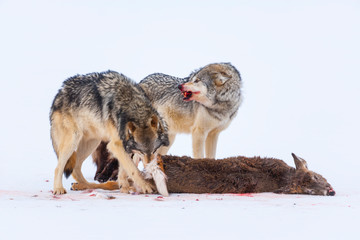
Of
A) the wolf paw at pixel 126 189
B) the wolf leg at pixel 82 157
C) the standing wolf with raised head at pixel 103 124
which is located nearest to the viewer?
the standing wolf with raised head at pixel 103 124

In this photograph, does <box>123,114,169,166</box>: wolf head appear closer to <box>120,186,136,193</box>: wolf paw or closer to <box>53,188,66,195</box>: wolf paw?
<box>120,186,136,193</box>: wolf paw

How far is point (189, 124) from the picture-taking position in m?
8.09

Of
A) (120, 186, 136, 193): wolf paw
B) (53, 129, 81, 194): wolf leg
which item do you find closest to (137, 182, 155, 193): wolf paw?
(120, 186, 136, 193): wolf paw

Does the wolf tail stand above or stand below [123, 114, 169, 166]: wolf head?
below

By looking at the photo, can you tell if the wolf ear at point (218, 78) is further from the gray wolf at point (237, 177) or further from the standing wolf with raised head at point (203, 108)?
the gray wolf at point (237, 177)

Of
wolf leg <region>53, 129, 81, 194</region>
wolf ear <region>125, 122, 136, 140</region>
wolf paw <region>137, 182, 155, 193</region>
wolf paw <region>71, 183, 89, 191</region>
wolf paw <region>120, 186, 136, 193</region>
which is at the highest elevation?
wolf ear <region>125, 122, 136, 140</region>

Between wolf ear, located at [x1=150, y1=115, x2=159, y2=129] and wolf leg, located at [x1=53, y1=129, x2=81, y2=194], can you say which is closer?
wolf ear, located at [x1=150, y1=115, x2=159, y2=129]

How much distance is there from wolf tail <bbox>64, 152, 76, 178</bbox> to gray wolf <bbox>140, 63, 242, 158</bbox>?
1.84 meters

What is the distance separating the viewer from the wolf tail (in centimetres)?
651

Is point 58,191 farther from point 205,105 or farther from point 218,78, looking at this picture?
point 218,78

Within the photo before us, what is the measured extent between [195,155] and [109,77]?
1952 mm

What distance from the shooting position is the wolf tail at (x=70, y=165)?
6511mm

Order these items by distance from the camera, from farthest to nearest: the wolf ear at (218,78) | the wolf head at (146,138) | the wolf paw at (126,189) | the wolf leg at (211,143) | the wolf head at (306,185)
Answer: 1. the wolf leg at (211,143)
2. the wolf ear at (218,78)
3. the wolf paw at (126,189)
4. the wolf head at (306,185)
5. the wolf head at (146,138)

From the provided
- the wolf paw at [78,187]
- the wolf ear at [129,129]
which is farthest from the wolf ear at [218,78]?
the wolf paw at [78,187]
